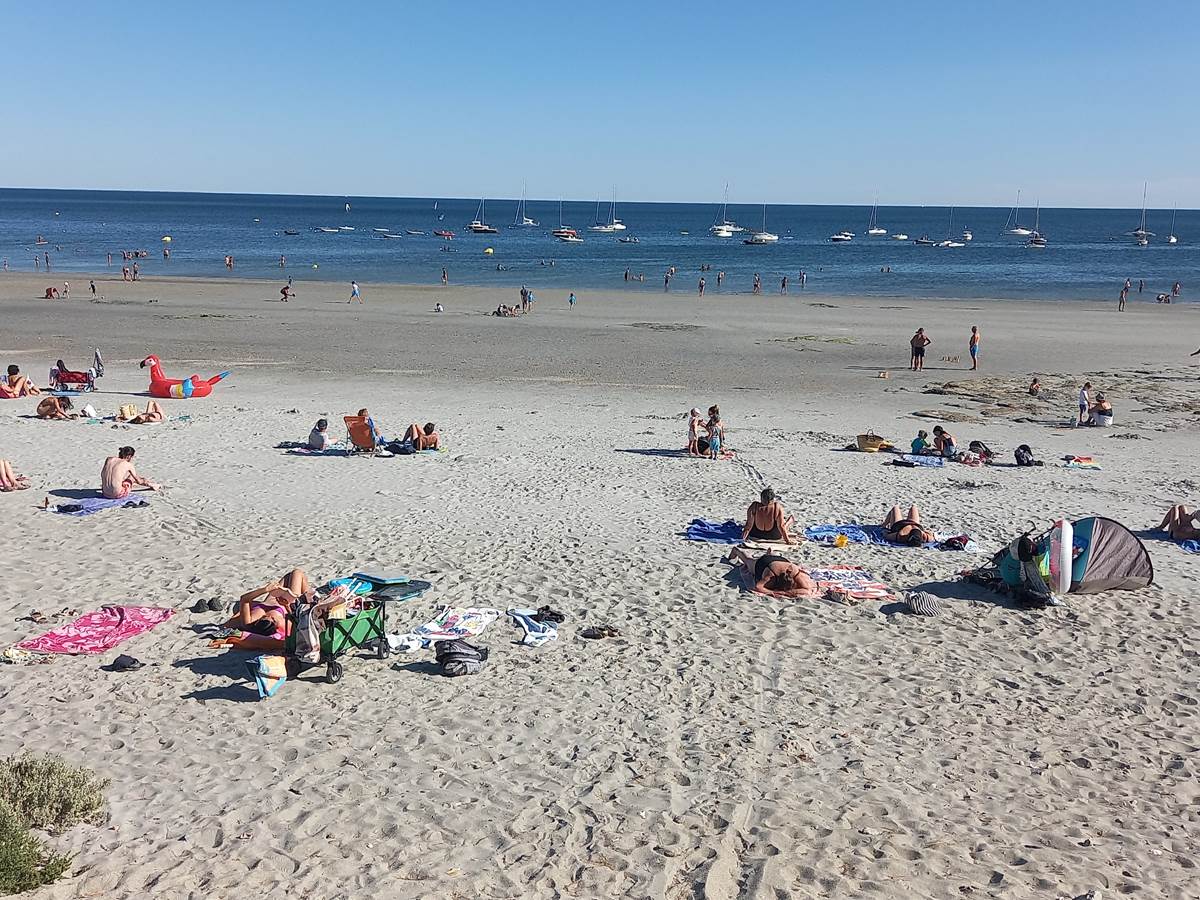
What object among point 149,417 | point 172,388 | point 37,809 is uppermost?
point 172,388

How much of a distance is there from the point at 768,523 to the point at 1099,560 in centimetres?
383

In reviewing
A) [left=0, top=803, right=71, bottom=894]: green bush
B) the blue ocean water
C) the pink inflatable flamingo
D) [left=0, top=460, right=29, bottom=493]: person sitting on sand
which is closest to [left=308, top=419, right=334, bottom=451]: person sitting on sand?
[left=0, top=460, right=29, bottom=493]: person sitting on sand

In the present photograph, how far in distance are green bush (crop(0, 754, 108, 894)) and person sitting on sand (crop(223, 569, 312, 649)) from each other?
2409 mm

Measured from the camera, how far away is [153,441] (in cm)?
1816

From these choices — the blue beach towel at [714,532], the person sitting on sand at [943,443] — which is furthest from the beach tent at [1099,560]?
the person sitting on sand at [943,443]

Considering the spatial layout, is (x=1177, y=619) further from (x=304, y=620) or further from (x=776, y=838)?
(x=304, y=620)

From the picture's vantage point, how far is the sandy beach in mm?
Answer: 6586

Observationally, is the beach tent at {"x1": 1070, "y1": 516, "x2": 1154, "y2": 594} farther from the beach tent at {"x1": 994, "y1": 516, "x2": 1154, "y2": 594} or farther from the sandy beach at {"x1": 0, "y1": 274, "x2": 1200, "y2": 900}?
the sandy beach at {"x1": 0, "y1": 274, "x2": 1200, "y2": 900}

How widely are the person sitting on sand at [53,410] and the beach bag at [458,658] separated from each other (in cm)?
1380

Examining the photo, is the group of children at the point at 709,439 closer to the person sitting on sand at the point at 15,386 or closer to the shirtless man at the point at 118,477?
the shirtless man at the point at 118,477

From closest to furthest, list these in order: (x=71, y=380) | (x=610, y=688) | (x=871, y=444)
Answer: (x=610, y=688), (x=871, y=444), (x=71, y=380)

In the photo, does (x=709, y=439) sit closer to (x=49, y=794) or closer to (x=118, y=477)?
(x=118, y=477)

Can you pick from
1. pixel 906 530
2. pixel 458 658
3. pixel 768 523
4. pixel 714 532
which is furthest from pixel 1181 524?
pixel 458 658

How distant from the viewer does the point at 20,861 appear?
229 inches
